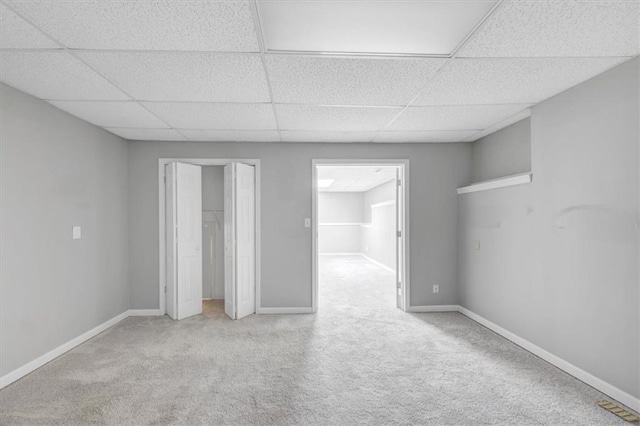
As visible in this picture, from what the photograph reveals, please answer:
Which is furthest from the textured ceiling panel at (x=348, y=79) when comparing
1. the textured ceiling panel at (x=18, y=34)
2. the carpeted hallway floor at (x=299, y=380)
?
the carpeted hallway floor at (x=299, y=380)

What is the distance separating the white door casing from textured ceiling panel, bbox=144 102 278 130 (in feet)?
2.68

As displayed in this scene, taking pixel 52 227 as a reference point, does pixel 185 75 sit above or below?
above

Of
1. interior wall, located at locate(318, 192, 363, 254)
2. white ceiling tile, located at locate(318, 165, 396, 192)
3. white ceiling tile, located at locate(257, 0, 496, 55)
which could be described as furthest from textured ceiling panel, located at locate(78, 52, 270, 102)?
interior wall, located at locate(318, 192, 363, 254)

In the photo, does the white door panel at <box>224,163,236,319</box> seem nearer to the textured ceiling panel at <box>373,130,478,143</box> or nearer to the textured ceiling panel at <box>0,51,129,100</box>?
the textured ceiling panel at <box>0,51,129,100</box>

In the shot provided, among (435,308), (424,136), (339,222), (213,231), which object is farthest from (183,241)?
(339,222)

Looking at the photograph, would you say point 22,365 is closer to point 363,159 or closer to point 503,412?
point 503,412

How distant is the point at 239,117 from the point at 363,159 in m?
1.79

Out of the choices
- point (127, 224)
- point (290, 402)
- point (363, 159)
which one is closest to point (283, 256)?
point (363, 159)

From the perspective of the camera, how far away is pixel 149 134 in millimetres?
4023

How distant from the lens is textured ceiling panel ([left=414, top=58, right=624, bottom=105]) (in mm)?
2242

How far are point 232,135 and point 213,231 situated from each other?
5.67 feet

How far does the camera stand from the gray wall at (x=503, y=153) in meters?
3.50

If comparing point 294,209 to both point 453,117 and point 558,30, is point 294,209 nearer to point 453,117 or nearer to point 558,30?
point 453,117

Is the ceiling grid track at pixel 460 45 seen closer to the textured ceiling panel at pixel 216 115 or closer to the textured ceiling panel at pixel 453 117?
the textured ceiling panel at pixel 453 117
